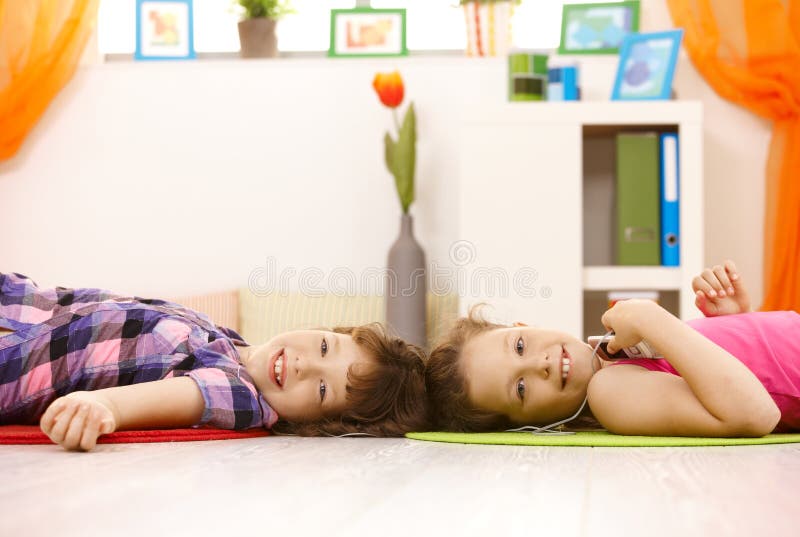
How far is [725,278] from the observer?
5.67 ft

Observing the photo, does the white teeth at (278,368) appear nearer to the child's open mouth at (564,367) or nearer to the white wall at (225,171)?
the child's open mouth at (564,367)

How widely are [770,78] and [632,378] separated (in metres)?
1.87

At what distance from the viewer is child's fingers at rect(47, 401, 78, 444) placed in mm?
1190

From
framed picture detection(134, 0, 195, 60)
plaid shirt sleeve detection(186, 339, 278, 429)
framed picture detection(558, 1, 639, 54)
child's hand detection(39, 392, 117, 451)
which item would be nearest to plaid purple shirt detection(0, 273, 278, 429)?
plaid shirt sleeve detection(186, 339, 278, 429)

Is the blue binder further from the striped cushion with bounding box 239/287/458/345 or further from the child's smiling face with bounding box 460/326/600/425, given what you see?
the child's smiling face with bounding box 460/326/600/425

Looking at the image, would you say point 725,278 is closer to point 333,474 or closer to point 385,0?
point 333,474

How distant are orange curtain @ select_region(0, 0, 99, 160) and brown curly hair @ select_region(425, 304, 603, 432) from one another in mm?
2146

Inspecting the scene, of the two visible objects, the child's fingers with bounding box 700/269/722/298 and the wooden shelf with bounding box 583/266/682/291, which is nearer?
the child's fingers with bounding box 700/269/722/298

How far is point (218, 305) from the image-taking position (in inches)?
119

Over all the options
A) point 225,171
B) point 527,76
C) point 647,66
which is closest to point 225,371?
point 527,76

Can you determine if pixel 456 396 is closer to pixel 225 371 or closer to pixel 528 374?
pixel 528 374

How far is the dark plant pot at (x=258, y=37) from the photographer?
3254 mm

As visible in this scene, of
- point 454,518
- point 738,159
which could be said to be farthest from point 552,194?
point 454,518

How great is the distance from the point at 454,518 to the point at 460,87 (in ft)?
8.28
